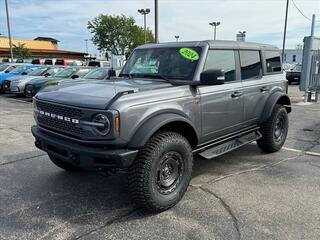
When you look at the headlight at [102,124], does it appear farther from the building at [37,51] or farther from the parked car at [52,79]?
the building at [37,51]

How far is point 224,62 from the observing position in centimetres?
486

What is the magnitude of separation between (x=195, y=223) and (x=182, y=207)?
42 centimetres

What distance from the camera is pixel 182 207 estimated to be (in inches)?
156

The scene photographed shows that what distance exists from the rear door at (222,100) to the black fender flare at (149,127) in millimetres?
718

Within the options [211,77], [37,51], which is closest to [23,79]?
[211,77]

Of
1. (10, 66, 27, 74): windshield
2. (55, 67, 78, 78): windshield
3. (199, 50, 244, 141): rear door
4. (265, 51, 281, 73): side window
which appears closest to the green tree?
(10, 66, 27, 74): windshield

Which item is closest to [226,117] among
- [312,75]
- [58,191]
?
[58,191]

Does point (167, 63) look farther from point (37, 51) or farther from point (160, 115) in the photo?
point (37, 51)

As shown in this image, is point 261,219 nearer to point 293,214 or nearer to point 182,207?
point 293,214

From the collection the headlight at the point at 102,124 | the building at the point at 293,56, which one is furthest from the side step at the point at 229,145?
the building at the point at 293,56

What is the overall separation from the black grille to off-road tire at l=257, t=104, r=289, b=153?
3.51 metres

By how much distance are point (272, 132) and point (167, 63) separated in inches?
95.1

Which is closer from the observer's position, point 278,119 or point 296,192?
point 296,192

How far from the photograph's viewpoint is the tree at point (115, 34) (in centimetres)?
5391
